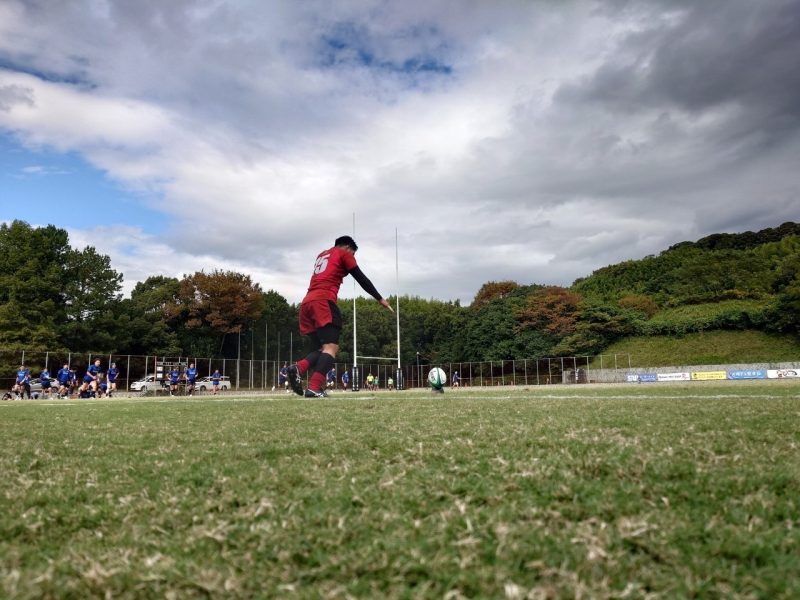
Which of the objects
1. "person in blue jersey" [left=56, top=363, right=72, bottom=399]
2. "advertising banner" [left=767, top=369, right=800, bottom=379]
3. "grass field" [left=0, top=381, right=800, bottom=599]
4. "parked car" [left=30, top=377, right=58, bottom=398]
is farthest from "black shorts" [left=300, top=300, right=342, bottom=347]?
"advertising banner" [left=767, top=369, right=800, bottom=379]

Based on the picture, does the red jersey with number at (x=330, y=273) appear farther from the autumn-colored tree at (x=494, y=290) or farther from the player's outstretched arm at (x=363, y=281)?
the autumn-colored tree at (x=494, y=290)

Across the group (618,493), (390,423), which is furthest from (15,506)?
(390,423)

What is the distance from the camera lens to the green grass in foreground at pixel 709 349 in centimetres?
4853

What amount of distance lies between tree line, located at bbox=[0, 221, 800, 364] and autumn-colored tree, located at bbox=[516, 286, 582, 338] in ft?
0.42

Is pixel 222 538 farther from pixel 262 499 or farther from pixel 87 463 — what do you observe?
pixel 87 463

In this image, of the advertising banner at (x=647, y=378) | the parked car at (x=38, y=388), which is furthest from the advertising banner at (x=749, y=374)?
the parked car at (x=38, y=388)

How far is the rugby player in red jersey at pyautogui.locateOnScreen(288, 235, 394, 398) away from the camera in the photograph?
12023 millimetres

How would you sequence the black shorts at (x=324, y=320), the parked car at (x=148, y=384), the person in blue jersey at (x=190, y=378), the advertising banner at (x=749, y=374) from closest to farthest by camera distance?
the black shorts at (x=324, y=320)
the person in blue jersey at (x=190, y=378)
the parked car at (x=148, y=384)
the advertising banner at (x=749, y=374)

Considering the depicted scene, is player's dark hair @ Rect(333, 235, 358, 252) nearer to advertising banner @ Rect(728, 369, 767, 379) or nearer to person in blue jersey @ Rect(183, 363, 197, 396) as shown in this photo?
person in blue jersey @ Rect(183, 363, 197, 396)

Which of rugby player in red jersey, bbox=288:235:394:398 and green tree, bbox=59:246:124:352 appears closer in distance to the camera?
rugby player in red jersey, bbox=288:235:394:398

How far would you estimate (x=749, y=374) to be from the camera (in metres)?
41.9

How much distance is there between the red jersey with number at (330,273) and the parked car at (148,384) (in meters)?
31.9

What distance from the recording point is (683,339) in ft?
181

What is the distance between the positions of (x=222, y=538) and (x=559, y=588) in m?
1.19
